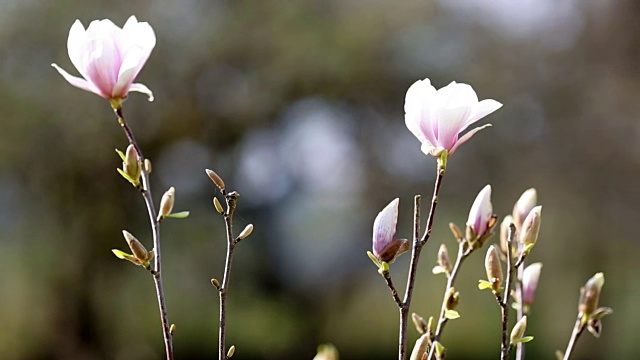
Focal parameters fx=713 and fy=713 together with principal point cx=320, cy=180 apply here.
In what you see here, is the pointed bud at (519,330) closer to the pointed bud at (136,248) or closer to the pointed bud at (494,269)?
the pointed bud at (494,269)

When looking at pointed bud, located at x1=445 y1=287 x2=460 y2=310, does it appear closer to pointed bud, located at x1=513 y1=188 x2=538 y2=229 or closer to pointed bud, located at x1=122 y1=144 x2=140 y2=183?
pointed bud, located at x1=513 y1=188 x2=538 y2=229

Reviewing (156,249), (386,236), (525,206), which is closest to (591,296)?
(525,206)

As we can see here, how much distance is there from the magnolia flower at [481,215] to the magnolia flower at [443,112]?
0.16 feet

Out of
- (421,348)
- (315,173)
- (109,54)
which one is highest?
(315,173)

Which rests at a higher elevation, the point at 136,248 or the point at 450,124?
the point at 450,124

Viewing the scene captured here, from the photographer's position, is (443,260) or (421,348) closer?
(421,348)

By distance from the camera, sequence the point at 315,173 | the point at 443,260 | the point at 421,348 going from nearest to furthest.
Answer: the point at 421,348, the point at 443,260, the point at 315,173

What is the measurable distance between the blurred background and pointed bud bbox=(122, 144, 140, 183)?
2.36 meters

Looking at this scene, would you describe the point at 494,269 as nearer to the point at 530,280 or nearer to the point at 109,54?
the point at 530,280

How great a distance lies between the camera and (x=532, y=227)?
1.44ft

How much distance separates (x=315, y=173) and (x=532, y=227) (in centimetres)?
246

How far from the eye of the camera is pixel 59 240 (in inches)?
112

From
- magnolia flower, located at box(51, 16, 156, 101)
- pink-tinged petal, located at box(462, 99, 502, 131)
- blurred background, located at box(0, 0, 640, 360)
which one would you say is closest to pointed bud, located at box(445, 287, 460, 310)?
pink-tinged petal, located at box(462, 99, 502, 131)

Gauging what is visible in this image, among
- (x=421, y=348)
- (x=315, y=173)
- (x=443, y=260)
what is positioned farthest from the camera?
(x=315, y=173)
